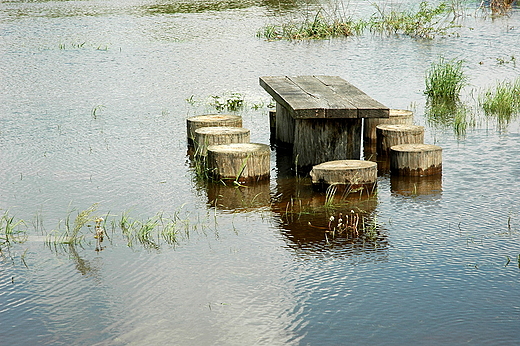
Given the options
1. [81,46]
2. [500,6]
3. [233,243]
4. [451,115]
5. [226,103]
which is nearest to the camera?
[233,243]

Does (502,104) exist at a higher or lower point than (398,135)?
higher

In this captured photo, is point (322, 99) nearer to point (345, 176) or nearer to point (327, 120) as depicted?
point (327, 120)

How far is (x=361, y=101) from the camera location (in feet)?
25.6

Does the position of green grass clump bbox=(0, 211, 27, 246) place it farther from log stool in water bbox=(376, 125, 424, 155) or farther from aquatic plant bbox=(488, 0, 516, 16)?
aquatic plant bbox=(488, 0, 516, 16)

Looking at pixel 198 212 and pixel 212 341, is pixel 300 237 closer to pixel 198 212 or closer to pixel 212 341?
pixel 198 212

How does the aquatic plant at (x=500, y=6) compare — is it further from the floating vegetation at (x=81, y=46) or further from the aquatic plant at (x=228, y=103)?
Answer: the aquatic plant at (x=228, y=103)

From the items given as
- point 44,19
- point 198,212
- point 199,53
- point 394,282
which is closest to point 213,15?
point 44,19

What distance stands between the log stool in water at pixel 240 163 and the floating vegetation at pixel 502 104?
4.51 meters

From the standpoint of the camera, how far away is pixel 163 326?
4.52m

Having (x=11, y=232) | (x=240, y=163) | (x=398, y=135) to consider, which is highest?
(x=398, y=135)

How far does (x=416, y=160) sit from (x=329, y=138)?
3.24 feet

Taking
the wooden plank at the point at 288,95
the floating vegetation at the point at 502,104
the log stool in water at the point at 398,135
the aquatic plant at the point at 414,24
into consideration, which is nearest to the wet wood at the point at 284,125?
the wooden plank at the point at 288,95

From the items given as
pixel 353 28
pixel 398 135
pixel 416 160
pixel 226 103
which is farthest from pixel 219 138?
pixel 353 28

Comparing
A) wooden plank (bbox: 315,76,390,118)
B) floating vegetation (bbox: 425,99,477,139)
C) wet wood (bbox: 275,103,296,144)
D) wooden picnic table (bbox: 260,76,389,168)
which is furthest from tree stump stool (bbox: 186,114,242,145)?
floating vegetation (bbox: 425,99,477,139)
